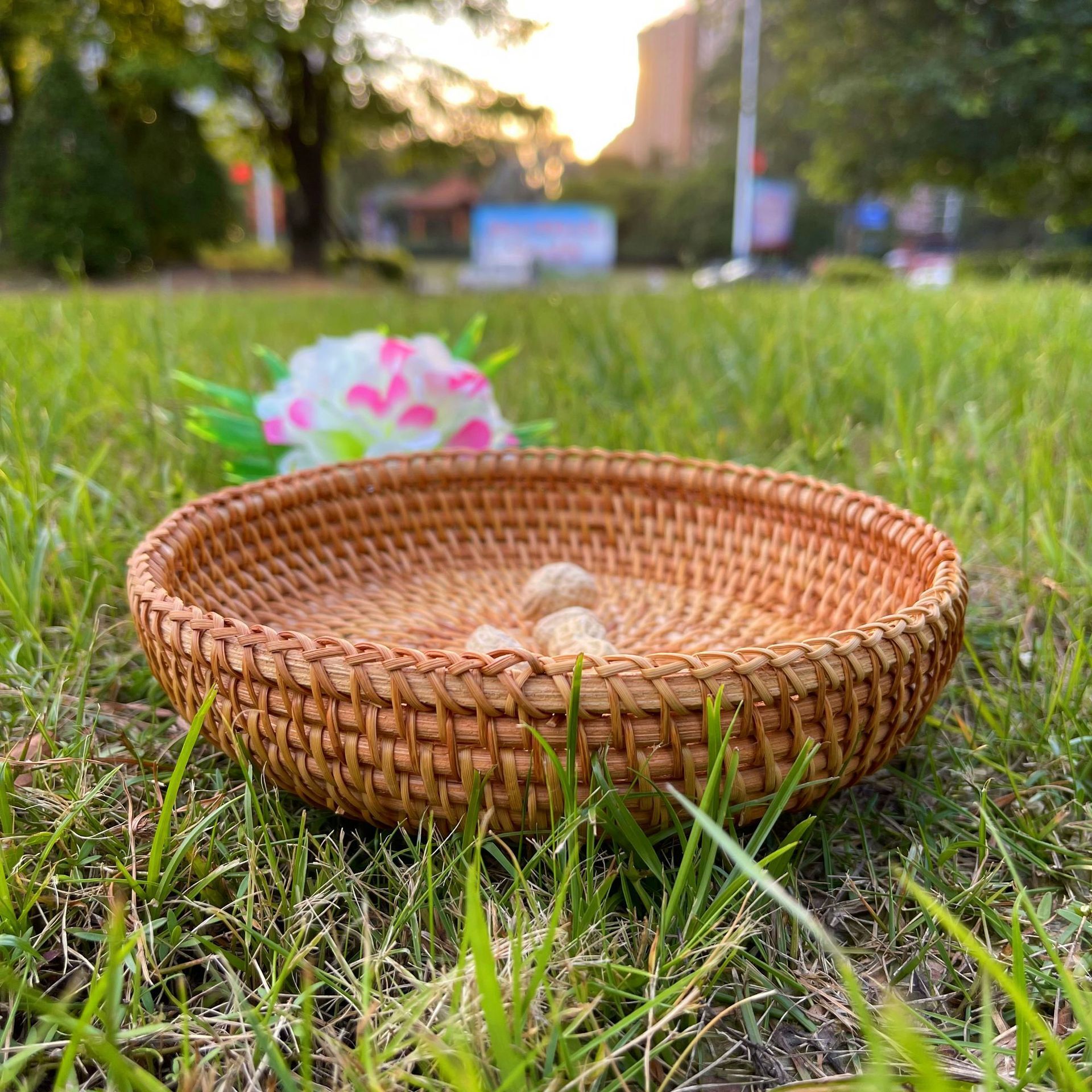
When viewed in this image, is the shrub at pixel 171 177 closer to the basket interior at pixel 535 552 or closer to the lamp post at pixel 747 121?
the basket interior at pixel 535 552

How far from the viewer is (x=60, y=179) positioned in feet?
19.1

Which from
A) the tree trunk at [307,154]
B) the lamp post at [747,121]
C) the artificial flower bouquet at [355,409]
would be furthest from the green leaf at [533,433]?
the lamp post at [747,121]

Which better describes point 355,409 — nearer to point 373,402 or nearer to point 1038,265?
point 373,402

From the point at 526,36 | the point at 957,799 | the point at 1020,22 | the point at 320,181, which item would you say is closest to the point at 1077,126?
the point at 1020,22

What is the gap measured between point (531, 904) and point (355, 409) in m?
0.63

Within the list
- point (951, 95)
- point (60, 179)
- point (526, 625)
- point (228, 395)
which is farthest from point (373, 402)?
point (951, 95)

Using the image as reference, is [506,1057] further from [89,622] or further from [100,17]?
[100,17]

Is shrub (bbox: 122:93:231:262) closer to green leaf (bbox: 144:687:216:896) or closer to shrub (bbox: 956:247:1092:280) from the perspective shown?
shrub (bbox: 956:247:1092:280)

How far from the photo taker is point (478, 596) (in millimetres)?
887

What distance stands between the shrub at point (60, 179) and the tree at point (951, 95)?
5.72 metres

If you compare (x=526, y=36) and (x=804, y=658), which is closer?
(x=804, y=658)

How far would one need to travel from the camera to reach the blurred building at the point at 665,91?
92.8 feet

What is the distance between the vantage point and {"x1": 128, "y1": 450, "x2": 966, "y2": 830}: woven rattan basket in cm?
45

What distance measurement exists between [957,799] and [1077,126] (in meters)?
7.31
